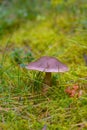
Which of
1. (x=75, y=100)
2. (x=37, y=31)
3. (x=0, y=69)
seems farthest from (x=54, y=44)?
A: (x=75, y=100)

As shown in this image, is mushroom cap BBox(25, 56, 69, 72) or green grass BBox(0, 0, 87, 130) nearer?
green grass BBox(0, 0, 87, 130)

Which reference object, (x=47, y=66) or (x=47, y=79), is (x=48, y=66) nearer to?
(x=47, y=66)

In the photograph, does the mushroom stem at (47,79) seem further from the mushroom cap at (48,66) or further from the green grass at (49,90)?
the mushroom cap at (48,66)

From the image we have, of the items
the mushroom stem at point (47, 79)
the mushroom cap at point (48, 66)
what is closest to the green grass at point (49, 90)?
the mushroom stem at point (47, 79)

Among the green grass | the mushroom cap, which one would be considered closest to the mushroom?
the mushroom cap

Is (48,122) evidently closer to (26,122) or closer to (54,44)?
(26,122)

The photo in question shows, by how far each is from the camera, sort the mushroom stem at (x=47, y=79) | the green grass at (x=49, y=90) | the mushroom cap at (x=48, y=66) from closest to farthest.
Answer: the green grass at (x=49, y=90) < the mushroom cap at (x=48, y=66) < the mushroom stem at (x=47, y=79)

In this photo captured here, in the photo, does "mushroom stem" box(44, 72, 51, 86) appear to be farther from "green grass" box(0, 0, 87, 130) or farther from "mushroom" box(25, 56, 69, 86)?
"mushroom" box(25, 56, 69, 86)

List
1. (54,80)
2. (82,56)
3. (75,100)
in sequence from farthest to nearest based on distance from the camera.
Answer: (82,56), (54,80), (75,100)

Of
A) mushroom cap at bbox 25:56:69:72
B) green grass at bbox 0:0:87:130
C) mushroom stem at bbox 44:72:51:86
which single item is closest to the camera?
green grass at bbox 0:0:87:130

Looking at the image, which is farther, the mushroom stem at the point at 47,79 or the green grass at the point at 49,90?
the mushroom stem at the point at 47,79

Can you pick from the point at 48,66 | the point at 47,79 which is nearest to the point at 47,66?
the point at 48,66
